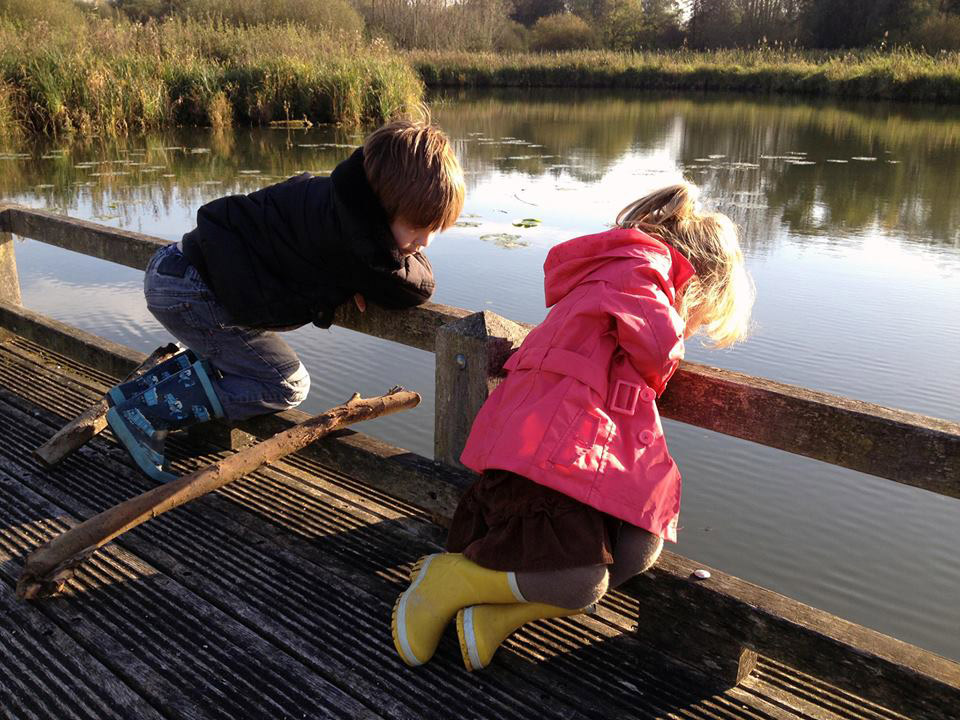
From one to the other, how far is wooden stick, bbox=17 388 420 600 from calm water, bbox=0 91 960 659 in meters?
1.49

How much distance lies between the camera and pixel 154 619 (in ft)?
6.19

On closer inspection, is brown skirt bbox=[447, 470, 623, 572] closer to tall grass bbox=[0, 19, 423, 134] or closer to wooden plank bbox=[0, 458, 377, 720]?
wooden plank bbox=[0, 458, 377, 720]

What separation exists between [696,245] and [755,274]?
15.3 ft

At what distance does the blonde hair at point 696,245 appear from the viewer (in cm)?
191

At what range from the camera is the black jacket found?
2.05 metres

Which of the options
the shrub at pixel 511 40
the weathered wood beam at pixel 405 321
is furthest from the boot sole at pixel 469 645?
the shrub at pixel 511 40

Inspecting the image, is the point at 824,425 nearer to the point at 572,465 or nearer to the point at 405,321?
the point at 572,465

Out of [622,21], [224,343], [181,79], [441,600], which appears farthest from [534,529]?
[622,21]

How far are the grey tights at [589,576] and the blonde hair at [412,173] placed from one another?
2.82 feet

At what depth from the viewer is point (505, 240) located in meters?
7.01

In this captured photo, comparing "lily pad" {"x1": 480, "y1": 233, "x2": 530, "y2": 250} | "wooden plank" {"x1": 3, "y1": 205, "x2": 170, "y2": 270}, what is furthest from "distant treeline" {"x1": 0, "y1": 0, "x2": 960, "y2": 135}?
"wooden plank" {"x1": 3, "y1": 205, "x2": 170, "y2": 270}

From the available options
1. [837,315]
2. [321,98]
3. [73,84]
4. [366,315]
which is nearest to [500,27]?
[321,98]

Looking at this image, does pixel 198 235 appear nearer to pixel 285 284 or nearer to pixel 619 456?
pixel 285 284

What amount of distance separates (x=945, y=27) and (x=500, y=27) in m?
15.7
